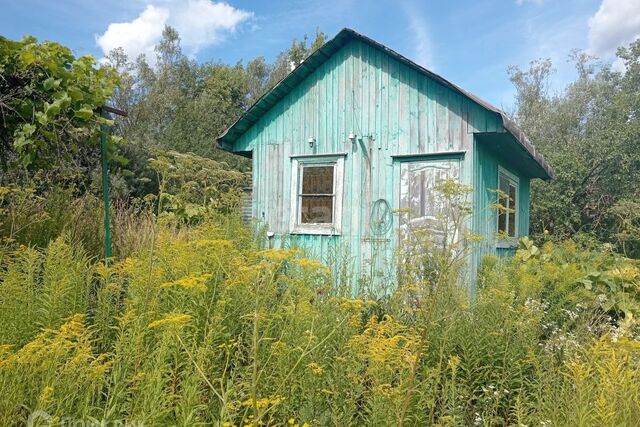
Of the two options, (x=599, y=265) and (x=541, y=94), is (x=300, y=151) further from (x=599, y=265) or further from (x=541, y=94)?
(x=541, y=94)

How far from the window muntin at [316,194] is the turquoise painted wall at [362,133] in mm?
250

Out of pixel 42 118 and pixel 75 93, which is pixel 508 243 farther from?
pixel 42 118

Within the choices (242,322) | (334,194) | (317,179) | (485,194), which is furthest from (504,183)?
(242,322)


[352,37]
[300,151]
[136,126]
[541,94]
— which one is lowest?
[300,151]

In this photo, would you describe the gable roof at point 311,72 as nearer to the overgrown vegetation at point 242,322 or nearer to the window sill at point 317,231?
the overgrown vegetation at point 242,322

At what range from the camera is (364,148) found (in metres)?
7.11

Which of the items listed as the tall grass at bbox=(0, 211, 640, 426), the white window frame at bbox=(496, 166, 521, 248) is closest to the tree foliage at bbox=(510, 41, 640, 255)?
the white window frame at bbox=(496, 166, 521, 248)

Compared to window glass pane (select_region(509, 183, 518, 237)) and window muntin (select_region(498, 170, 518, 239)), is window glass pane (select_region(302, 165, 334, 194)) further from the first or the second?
window glass pane (select_region(509, 183, 518, 237))

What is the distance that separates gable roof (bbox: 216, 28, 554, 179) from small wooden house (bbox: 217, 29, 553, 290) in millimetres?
21

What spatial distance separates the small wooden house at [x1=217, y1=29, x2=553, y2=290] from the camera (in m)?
6.45

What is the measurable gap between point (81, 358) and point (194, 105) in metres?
24.9

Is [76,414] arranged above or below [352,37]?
below

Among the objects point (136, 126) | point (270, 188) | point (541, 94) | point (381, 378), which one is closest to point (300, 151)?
point (270, 188)

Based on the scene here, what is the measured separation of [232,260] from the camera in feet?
9.52
